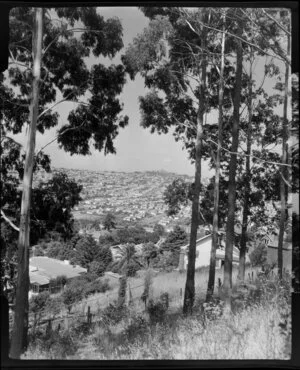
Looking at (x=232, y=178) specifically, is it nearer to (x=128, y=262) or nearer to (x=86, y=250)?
(x=128, y=262)

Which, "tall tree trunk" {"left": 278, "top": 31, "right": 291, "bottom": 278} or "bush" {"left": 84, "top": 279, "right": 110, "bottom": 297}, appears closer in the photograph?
"tall tree trunk" {"left": 278, "top": 31, "right": 291, "bottom": 278}

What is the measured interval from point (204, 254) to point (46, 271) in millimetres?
1938

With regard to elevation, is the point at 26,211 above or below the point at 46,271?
above

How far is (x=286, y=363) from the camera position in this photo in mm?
2701

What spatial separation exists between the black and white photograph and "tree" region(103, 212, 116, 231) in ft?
0.05

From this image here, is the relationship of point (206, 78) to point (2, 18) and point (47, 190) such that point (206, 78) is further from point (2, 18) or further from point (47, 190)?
point (2, 18)

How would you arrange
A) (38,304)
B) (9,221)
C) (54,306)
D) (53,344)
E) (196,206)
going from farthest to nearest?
(196,206) → (54,306) → (38,304) → (9,221) → (53,344)

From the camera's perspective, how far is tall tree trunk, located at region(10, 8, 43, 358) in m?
3.43

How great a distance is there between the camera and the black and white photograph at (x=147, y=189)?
11.2ft

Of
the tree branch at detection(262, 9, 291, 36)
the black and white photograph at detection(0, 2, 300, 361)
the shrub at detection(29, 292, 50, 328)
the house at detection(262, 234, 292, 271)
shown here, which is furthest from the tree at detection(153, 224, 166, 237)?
the tree branch at detection(262, 9, 291, 36)

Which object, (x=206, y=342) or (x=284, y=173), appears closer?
(x=206, y=342)

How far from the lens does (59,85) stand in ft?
13.9

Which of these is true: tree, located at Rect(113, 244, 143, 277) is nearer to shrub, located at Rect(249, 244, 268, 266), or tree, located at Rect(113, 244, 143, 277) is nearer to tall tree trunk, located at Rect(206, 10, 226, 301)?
tall tree trunk, located at Rect(206, 10, 226, 301)

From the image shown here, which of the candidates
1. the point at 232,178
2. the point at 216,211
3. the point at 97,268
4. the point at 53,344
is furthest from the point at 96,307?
the point at 232,178
